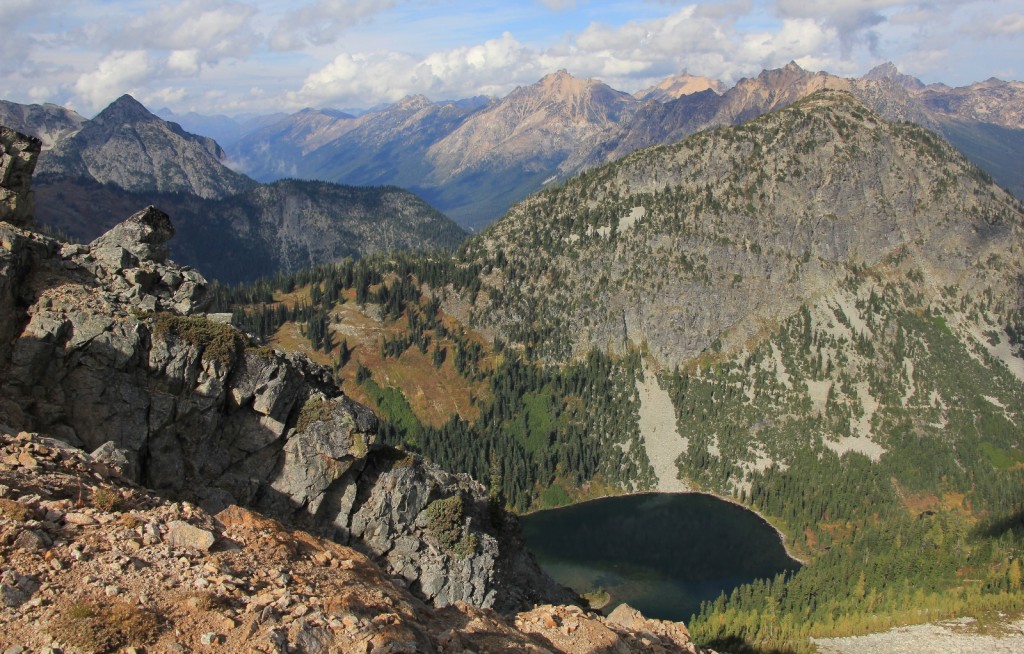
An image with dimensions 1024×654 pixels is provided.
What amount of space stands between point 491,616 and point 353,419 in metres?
26.7

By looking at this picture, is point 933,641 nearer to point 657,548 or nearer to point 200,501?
point 657,548

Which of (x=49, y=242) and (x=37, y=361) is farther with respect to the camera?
(x=49, y=242)

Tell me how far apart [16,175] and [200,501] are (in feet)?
90.7

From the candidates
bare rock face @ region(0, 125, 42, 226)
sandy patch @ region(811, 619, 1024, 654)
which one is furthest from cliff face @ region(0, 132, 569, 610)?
sandy patch @ region(811, 619, 1024, 654)

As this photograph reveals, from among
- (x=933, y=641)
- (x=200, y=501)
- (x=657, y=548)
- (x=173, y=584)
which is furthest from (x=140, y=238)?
(x=657, y=548)

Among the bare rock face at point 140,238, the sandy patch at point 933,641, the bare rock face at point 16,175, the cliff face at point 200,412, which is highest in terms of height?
the bare rock face at point 16,175

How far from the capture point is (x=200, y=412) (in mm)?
46875

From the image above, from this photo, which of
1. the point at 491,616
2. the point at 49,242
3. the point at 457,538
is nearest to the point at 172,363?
the point at 49,242

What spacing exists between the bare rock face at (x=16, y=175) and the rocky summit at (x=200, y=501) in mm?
339

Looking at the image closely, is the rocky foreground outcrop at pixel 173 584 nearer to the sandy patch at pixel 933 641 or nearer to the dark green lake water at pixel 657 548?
the sandy patch at pixel 933 641

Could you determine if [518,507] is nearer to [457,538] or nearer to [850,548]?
[850,548]

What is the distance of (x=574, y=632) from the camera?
30.9 metres

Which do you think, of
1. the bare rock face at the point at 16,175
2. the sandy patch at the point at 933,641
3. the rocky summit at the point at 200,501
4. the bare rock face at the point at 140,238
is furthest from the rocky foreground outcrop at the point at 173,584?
the sandy patch at the point at 933,641

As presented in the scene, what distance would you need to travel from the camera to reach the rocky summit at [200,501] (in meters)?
20.6
